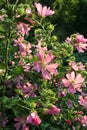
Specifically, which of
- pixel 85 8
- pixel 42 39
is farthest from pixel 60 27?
pixel 42 39

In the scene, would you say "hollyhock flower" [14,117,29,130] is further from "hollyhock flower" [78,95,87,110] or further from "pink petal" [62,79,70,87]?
"hollyhock flower" [78,95,87,110]

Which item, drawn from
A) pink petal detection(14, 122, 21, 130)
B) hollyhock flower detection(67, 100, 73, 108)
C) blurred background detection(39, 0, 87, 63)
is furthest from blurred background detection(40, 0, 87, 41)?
pink petal detection(14, 122, 21, 130)

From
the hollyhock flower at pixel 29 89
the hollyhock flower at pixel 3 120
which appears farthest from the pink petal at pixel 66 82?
the hollyhock flower at pixel 3 120

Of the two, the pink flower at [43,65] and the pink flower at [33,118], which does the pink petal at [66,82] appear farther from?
the pink flower at [33,118]

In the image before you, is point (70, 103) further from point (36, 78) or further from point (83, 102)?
point (36, 78)

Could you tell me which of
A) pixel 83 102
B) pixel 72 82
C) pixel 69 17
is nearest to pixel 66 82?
pixel 72 82

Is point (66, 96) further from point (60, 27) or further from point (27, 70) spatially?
point (60, 27)

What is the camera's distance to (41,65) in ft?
9.25

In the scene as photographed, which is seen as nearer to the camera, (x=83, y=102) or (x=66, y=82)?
(x=66, y=82)

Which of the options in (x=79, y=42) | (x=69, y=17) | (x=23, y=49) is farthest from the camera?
(x=69, y=17)

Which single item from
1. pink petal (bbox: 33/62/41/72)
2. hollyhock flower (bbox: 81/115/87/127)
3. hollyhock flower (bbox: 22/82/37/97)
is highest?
pink petal (bbox: 33/62/41/72)

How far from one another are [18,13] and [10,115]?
2.67ft

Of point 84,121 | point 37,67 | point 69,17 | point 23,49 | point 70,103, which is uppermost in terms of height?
point 69,17

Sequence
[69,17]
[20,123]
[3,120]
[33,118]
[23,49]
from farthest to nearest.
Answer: [69,17], [23,49], [3,120], [20,123], [33,118]
